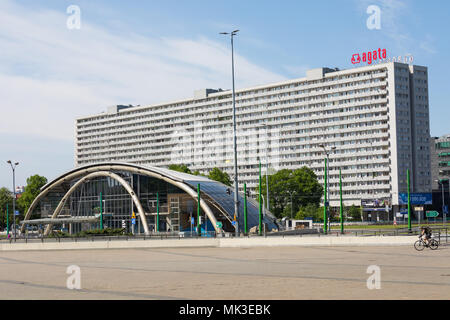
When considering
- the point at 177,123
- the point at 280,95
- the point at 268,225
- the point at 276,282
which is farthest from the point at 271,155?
the point at 276,282

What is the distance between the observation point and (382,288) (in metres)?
18.1

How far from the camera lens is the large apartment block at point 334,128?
149 m

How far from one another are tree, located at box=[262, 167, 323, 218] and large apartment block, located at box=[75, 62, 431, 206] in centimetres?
1502

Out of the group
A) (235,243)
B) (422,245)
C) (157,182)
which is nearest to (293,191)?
(157,182)

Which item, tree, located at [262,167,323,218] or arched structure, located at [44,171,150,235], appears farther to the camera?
tree, located at [262,167,323,218]

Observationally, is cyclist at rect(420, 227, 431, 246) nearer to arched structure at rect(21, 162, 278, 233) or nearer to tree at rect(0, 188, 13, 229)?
arched structure at rect(21, 162, 278, 233)

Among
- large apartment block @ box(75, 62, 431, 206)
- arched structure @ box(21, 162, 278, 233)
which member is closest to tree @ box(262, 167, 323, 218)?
large apartment block @ box(75, 62, 431, 206)

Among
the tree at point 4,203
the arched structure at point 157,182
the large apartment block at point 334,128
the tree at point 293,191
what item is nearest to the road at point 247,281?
the arched structure at point 157,182

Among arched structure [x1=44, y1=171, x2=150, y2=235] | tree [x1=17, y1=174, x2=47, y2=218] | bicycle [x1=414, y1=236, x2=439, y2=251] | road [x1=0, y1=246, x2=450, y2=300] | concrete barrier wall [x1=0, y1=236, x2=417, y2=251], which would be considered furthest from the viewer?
tree [x1=17, y1=174, x2=47, y2=218]

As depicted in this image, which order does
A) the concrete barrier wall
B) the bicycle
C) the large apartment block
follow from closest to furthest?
the bicycle → the concrete barrier wall → the large apartment block

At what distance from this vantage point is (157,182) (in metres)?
93.2

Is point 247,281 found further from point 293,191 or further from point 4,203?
point 4,203

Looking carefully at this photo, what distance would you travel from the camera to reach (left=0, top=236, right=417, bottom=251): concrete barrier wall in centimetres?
4345

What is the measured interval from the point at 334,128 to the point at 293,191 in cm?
3305
